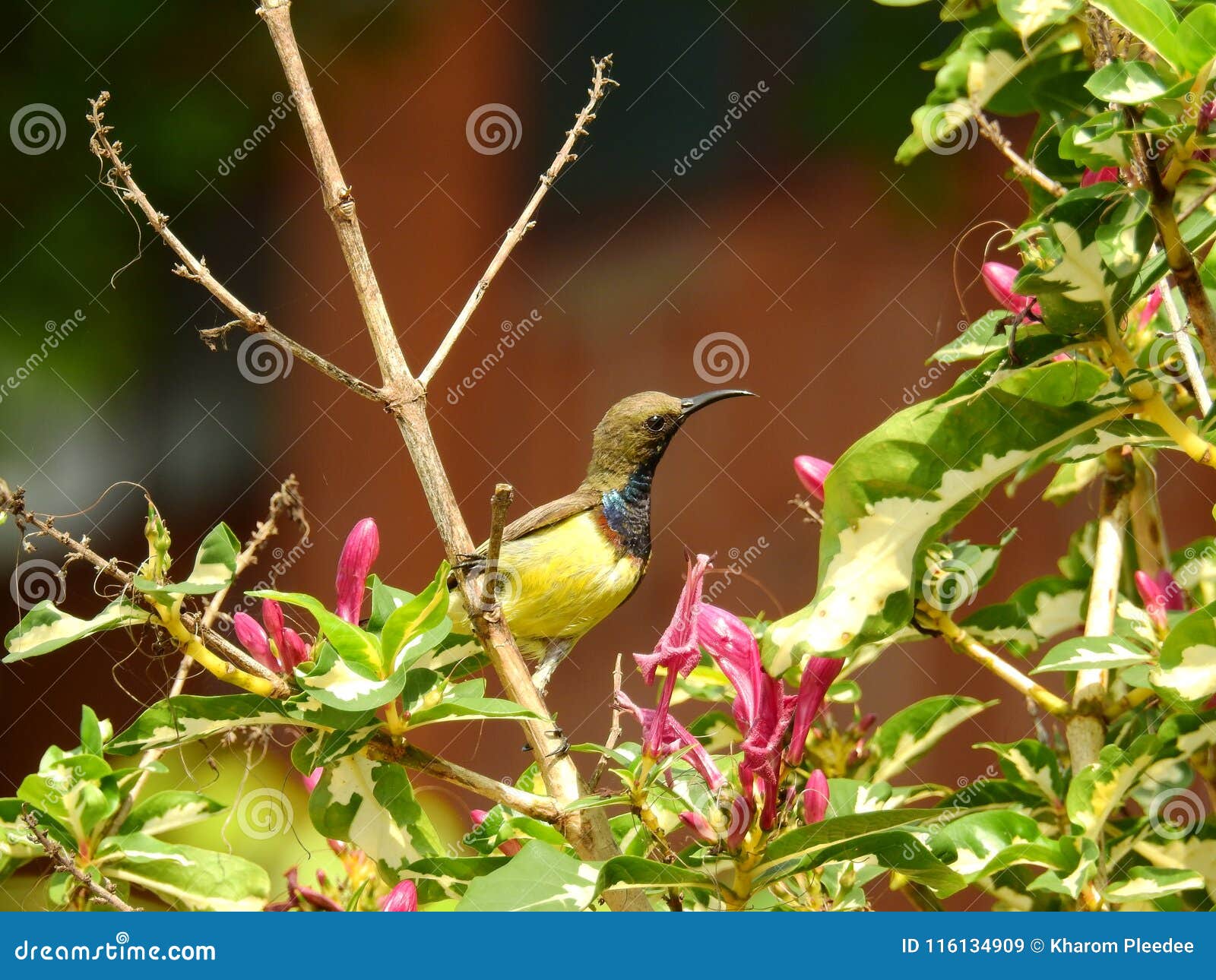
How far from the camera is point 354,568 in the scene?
2.90 feet

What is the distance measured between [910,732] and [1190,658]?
0.38 metres

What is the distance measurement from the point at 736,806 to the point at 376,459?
161 centimetres

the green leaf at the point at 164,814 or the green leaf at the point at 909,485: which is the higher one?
the green leaf at the point at 909,485

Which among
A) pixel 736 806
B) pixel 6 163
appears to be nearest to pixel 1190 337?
pixel 736 806

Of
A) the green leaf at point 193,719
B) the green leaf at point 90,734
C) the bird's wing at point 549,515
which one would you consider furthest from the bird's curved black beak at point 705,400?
the green leaf at point 90,734

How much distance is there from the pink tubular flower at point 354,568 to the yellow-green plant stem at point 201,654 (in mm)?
91

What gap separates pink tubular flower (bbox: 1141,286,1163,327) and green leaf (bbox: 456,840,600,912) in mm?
759

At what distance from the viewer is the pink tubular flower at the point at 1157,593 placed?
1015 mm

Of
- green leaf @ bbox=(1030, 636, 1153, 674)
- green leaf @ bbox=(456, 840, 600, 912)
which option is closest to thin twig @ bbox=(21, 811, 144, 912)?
green leaf @ bbox=(456, 840, 600, 912)

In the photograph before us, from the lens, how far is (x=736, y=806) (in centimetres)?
79

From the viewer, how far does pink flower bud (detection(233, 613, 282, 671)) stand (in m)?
0.87

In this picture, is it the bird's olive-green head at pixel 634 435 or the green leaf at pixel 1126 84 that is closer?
the green leaf at pixel 1126 84

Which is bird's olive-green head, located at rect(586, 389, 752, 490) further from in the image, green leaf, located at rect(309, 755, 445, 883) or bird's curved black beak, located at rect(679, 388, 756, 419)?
green leaf, located at rect(309, 755, 445, 883)

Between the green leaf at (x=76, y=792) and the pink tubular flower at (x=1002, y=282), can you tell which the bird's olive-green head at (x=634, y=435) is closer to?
the pink tubular flower at (x=1002, y=282)
